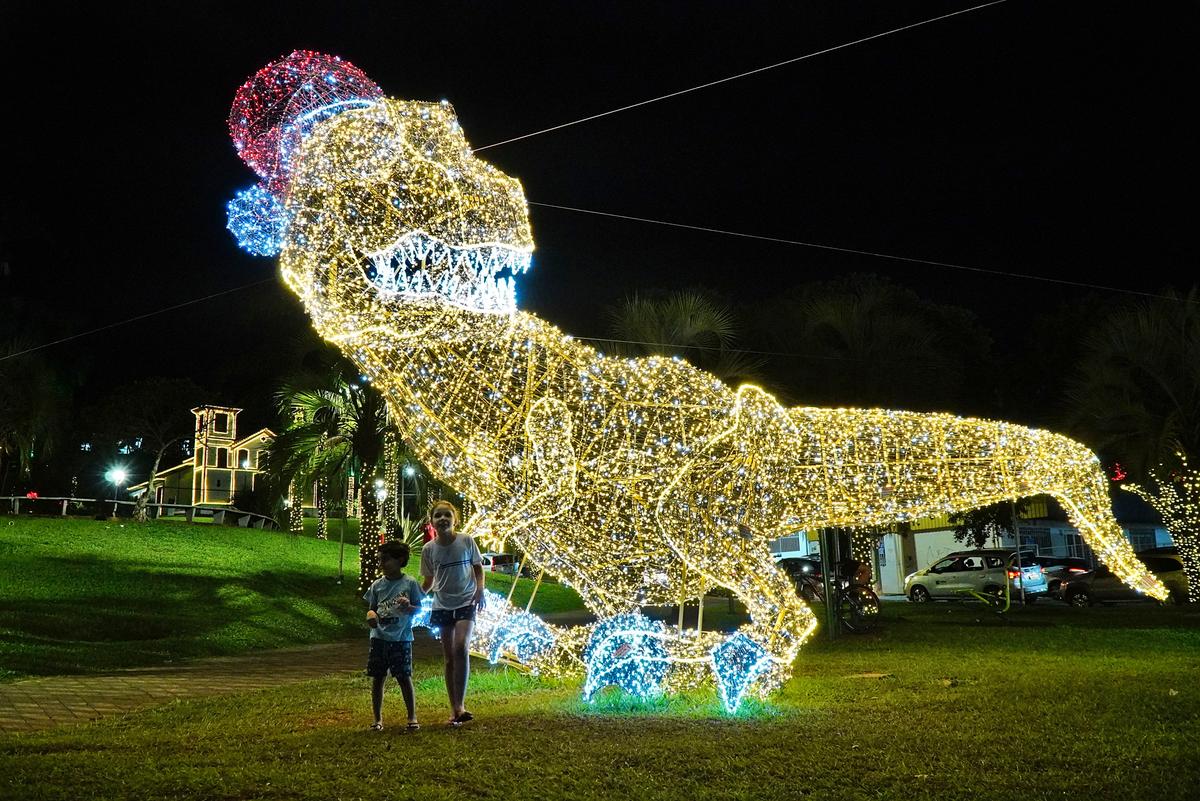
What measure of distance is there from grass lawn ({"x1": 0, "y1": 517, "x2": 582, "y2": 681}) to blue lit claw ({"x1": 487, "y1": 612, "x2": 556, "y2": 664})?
19.2 ft

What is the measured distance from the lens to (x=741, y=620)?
17031 mm

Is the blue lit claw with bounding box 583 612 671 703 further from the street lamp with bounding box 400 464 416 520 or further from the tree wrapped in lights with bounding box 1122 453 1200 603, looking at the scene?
the tree wrapped in lights with bounding box 1122 453 1200 603

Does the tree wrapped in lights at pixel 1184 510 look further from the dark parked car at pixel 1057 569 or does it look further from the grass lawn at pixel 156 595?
the grass lawn at pixel 156 595

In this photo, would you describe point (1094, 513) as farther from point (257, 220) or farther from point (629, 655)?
point (257, 220)

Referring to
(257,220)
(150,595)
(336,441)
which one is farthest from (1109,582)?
(257,220)

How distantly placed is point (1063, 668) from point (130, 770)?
7284 mm

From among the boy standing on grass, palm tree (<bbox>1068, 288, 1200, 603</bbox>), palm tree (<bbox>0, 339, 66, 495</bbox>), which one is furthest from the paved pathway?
palm tree (<bbox>1068, 288, 1200, 603</bbox>)

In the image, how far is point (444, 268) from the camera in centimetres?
589

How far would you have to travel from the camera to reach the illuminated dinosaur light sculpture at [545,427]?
5.75 m

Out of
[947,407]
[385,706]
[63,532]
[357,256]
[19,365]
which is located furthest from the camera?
[63,532]

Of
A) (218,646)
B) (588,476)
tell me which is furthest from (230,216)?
(218,646)

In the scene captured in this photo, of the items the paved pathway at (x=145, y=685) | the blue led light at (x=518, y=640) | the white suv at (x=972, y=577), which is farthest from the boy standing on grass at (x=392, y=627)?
the white suv at (x=972, y=577)

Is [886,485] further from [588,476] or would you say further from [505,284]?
[505,284]

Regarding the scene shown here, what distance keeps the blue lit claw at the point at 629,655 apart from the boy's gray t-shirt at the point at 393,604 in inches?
48.8
